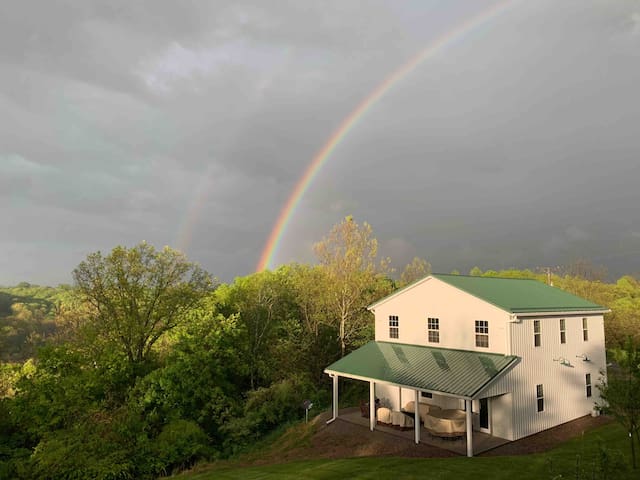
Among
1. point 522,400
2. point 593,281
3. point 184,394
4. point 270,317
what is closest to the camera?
point 522,400

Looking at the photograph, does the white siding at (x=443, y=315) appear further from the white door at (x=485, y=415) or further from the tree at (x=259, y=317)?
the tree at (x=259, y=317)

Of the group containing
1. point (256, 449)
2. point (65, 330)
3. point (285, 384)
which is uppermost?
point (65, 330)

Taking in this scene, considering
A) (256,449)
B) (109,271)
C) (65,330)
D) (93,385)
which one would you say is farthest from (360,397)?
(65,330)

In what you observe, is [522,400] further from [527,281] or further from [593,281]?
[593,281]

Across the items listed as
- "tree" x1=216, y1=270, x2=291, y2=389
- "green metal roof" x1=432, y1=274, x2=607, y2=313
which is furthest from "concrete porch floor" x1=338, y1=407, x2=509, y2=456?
"tree" x1=216, y1=270, x2=291, y2=389

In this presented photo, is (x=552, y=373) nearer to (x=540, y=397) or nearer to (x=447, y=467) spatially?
(x=540, y=397)

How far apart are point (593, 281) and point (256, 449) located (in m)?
48.8

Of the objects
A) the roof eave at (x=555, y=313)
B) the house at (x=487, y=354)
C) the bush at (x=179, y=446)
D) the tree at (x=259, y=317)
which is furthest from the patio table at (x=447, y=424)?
the tree at (x=259, y=317)

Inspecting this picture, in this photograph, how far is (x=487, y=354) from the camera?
68.9 feet

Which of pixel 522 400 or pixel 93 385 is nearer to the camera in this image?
pixel 522 400

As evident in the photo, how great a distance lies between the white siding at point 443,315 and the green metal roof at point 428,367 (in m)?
0.51

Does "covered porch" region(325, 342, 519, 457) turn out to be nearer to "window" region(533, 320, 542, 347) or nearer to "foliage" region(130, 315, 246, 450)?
"window" region(533, 320, 542, 347)

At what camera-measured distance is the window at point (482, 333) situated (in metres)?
21.3

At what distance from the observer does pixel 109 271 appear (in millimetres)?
29984
